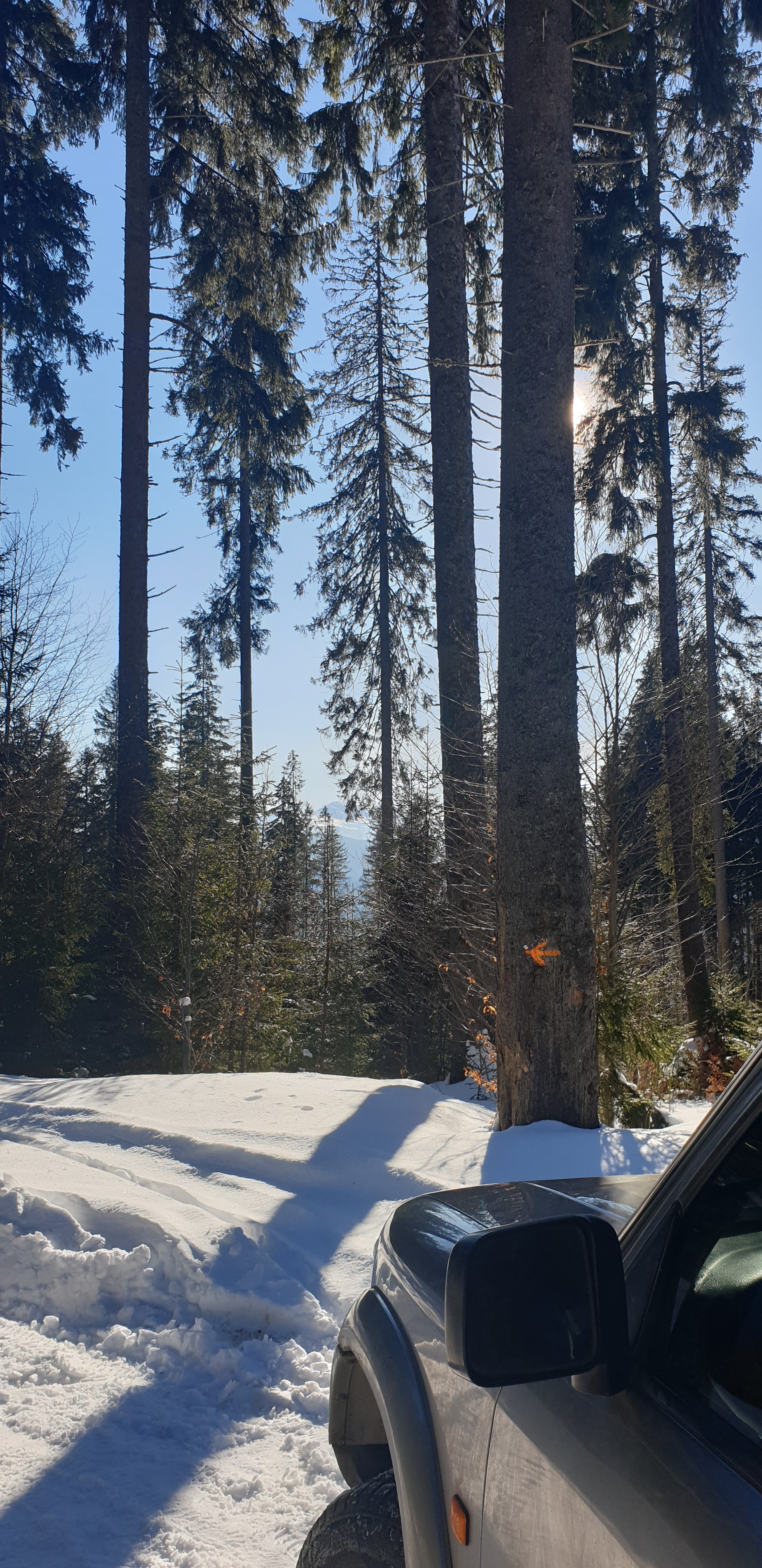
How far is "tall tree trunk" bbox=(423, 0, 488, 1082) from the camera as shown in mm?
9195

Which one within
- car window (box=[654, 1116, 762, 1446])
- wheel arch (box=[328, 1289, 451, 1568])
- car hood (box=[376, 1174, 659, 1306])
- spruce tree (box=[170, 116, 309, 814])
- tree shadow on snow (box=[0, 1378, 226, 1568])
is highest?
spruce tree (box=[170, 116, 309, 814])

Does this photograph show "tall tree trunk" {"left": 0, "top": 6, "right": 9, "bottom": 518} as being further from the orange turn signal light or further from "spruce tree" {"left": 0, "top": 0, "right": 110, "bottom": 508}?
the orange turn signal light

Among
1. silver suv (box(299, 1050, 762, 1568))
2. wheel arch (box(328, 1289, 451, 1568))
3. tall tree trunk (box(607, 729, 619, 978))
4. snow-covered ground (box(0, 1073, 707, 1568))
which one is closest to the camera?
silver suv (box(299, 1050, 762, 1568))

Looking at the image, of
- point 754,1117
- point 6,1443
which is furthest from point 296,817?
point 754,1117

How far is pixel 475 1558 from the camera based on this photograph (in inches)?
52.1

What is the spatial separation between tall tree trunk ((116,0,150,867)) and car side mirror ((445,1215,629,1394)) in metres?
13.3

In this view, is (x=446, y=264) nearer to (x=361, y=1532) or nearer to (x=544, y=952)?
(x=544, y=952)

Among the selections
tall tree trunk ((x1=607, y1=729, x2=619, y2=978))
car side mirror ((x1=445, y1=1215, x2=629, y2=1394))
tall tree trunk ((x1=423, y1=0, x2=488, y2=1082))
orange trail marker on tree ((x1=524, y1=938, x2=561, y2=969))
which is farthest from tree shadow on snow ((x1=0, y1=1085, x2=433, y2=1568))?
tall tree trunk ((x1=423, y1=0, x2=488, y2=1082))

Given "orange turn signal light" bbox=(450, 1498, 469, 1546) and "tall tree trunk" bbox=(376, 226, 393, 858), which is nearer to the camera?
"orange turn signal light" bbox=(450, 1498, 469, 1546)

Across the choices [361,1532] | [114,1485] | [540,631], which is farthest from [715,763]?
[361,1532]

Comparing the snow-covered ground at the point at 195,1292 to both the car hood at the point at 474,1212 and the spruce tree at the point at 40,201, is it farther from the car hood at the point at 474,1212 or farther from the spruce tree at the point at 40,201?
the spruce tree at the point at 40,201

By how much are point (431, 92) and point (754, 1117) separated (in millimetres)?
11719

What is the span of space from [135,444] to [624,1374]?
15.6 metres

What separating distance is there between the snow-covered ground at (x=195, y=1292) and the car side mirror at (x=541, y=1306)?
6.55ft
